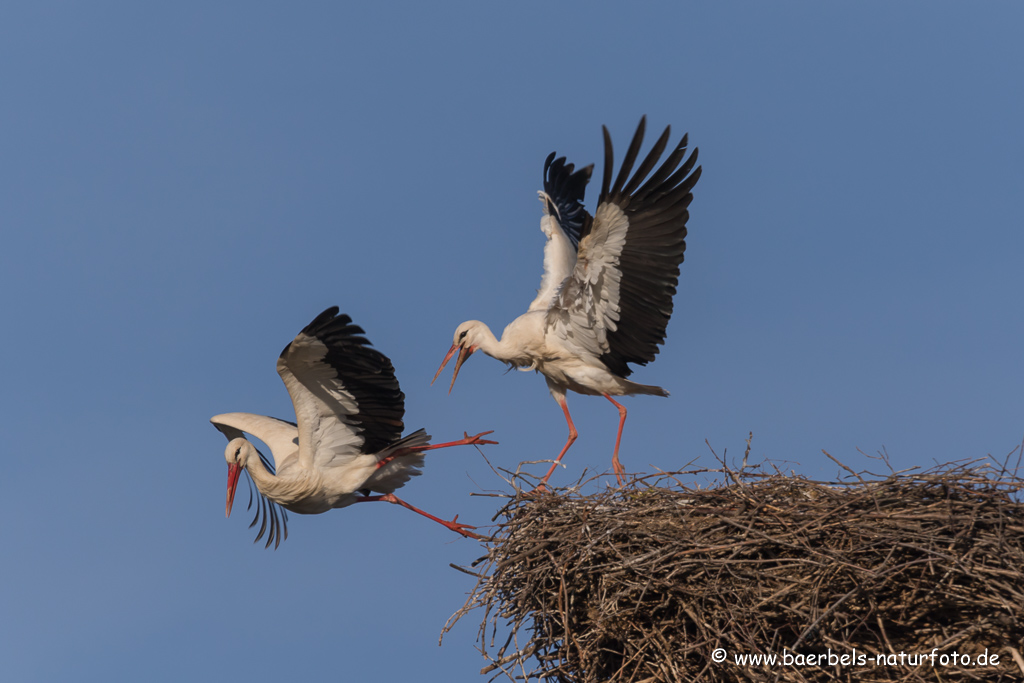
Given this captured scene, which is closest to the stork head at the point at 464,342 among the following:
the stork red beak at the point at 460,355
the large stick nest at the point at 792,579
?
the stork red beak at the point at 460,355

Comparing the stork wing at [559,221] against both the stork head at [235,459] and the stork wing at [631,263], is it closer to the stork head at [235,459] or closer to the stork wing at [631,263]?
the stork wing at [631,263]

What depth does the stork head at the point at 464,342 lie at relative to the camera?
857 centimetres

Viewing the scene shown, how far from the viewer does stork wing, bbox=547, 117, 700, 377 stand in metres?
7.32

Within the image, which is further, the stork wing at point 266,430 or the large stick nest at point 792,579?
the stork wing at point 266,430

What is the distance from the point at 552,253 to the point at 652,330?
1.54 metres

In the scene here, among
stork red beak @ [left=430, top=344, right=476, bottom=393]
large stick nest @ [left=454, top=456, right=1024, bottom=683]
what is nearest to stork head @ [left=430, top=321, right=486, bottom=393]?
stork red beak @ [left=430, top=344, right=476, bottom=393]

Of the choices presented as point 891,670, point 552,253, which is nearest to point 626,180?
point 552,253

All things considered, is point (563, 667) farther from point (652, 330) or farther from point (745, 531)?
point (652, 330)

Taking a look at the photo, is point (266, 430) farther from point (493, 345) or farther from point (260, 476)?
point (493, 345)

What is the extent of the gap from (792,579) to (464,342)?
3940 millimetres

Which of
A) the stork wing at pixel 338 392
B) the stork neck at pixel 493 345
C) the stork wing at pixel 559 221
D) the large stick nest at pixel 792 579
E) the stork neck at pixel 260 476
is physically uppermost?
the stork wing at pixel 559 221

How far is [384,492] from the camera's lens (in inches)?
334

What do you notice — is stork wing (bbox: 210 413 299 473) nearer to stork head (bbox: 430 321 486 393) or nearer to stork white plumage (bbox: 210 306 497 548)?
stork white plumage (bbox: 210 306 497 548)

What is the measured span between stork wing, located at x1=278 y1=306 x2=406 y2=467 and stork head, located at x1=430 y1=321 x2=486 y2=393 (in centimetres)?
100
